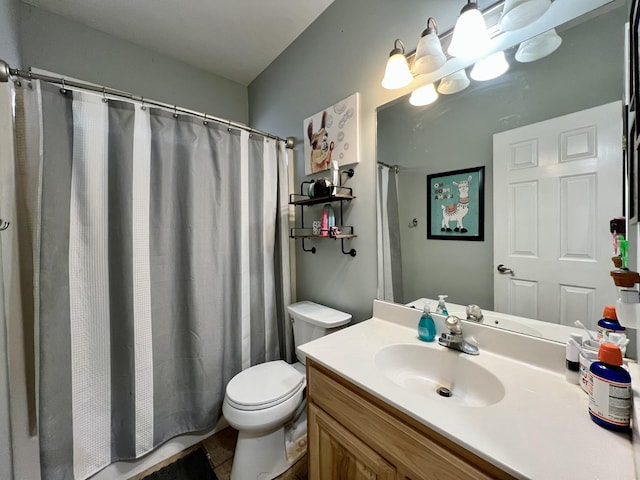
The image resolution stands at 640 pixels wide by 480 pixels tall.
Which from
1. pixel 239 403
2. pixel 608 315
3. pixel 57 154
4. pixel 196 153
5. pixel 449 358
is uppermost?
pixel 196 153

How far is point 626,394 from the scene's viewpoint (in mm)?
534

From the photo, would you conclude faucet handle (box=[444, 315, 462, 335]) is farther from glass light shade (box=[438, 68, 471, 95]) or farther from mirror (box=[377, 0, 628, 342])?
glass light shade (box=[438, 68, 471, 95])

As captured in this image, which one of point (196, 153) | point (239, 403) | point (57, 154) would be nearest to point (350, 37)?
point (196, 153)

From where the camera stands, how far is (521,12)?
2.60 feet

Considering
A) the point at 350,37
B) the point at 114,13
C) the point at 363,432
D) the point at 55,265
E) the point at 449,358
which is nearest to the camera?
the point at 363,432

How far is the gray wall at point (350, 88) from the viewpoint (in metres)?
1.20

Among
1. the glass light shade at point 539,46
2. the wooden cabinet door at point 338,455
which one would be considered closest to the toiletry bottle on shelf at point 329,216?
the wooden cabinet door at point 338,455

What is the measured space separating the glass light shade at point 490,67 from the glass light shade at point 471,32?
0.04m

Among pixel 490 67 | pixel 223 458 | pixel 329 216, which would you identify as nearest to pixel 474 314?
pixel 329 216

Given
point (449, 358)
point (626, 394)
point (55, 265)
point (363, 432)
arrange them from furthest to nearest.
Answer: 1. point (55, 265)
2. point (449, 358)
3. point (363, 432)
4. point (626, 394)

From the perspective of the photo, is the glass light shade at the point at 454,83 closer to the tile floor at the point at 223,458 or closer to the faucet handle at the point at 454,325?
the faucet handle at the point at 454,325

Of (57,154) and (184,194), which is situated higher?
(57,154)

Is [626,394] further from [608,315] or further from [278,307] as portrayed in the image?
[278,307]

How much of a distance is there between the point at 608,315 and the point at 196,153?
71.8 inches
